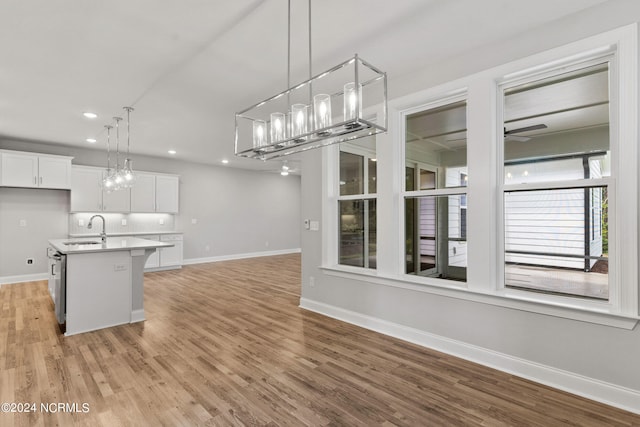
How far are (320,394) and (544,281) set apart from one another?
209 centimetres

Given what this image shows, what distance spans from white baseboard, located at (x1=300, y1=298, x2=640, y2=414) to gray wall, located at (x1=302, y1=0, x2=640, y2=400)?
0.12 feet

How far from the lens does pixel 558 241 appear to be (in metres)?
2.61

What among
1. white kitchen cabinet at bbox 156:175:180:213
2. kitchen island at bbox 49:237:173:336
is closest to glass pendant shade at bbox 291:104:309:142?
kitchen island at bbox 49:237:173:336

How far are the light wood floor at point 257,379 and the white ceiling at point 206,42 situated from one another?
2765 mm

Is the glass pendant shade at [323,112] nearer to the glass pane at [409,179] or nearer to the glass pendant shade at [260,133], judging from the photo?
the glass pendant shade at [260,133]

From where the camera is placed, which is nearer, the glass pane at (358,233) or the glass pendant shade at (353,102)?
the glass pendant shade at (353,102)

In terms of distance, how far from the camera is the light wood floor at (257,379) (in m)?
2.02

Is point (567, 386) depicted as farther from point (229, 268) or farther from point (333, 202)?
point (229, 268)

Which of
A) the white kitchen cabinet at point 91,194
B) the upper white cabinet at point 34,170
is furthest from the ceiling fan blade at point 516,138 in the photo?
the upper white cabinet at point 34,170

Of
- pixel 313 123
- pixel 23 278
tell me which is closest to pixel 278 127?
pixel 313 123

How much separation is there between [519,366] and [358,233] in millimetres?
2120

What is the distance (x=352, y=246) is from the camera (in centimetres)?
409

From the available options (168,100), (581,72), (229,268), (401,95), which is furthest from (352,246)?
(229,268)

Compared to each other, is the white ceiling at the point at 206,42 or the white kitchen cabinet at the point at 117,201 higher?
the white ceiling at the point at 206,42
